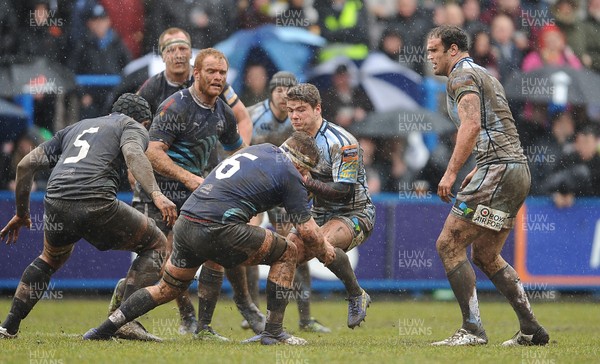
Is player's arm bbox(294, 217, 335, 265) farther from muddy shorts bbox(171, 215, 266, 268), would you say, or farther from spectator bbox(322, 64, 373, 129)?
spectator bbox(322, 64, 373, 129)

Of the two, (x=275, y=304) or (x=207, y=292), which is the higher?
(x=275, y=304)

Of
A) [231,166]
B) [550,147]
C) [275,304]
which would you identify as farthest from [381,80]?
[275,304]

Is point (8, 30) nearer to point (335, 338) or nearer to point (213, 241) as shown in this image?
point (335, 338)

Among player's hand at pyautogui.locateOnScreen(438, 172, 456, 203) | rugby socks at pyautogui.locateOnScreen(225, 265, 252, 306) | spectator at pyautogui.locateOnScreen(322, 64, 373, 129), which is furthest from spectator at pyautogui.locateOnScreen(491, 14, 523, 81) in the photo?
player's hand at pyautogui.locateOnScreen(438, 172, 456, 203)

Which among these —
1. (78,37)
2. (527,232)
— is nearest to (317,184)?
(527,232)

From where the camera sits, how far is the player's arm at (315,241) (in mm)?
8094

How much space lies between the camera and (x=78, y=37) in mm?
14805

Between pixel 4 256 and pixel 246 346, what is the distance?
615 centimetres

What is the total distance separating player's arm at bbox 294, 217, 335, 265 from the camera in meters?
8.09

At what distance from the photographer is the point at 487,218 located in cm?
850

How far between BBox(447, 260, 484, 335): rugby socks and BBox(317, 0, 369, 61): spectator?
7.04 metres

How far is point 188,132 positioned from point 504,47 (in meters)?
7.05

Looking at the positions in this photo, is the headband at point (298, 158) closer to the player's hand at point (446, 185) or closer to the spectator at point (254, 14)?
the player's hand at point (446, 185)

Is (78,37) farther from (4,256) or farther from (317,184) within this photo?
(317,184)
